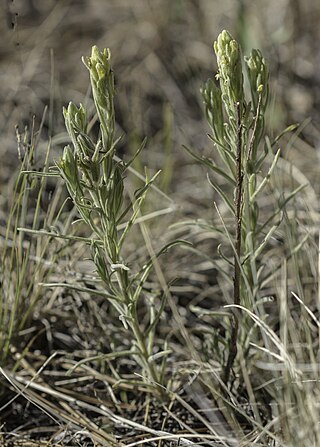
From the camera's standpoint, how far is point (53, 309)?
1.95m

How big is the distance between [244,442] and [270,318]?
641 mm

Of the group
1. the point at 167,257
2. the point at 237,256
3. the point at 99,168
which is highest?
the point at 99,168

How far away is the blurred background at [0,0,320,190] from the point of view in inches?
105

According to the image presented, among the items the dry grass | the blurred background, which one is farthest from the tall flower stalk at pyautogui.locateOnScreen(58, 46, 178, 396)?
the blurred background

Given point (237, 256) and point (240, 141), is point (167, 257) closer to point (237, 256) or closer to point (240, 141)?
point (237, 256)

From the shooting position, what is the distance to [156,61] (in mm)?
2967

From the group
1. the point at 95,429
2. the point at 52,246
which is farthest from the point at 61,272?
the point at 95,429

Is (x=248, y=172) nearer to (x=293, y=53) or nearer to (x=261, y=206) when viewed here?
(x=261, y=206)

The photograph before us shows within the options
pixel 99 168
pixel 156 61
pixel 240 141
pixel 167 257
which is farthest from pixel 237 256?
pixel 156 61

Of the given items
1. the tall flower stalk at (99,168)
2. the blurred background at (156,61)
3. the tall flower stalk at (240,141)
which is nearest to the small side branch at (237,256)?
the tall flower stalk at (240,141)

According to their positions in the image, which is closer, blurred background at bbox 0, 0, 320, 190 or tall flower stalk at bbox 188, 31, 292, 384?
tall flower stalk at bbox 188, 31, 292, 384

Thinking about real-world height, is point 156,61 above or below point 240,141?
below

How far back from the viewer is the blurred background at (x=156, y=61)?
267 centimetres

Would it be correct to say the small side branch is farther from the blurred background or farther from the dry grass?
the blurred background
